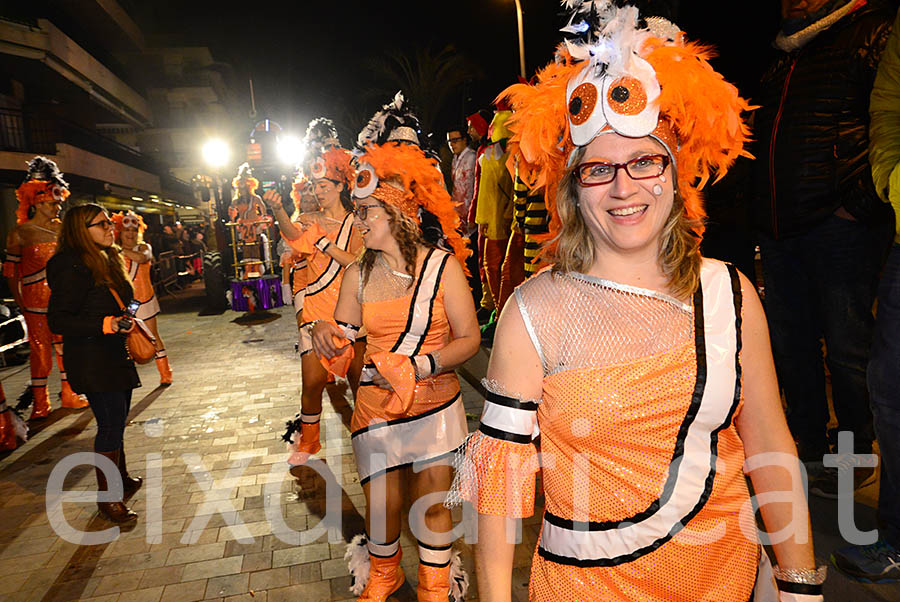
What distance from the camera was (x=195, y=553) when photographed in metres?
3.52

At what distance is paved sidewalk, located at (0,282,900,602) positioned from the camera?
125 inches

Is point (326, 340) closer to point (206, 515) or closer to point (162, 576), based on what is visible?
point (162, 576)

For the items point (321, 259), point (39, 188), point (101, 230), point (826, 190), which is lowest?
point (321, 259)

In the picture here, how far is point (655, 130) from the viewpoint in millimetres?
1464

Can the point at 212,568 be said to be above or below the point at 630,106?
below

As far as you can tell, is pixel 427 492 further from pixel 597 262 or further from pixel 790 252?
pixel 790 252

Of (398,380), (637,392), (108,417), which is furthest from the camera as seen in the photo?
(108,417)

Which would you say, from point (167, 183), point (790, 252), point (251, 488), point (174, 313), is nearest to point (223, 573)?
point (251, 488)

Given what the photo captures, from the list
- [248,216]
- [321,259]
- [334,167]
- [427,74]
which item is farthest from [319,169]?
[427,74]

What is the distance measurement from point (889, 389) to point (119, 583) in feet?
14.6

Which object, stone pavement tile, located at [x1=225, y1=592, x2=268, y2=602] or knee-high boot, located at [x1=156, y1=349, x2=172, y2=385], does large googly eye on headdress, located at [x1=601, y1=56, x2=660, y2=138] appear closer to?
stone pavement tile, located at [x1=225, y1=592, x2=268, y2=602]

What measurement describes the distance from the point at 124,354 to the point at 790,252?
4.99 metres

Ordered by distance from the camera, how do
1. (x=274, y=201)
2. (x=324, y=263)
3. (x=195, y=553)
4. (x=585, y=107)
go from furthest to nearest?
(x=274, y=201) < (x=324, y=263) < (x=195, y=553) < (x=585, y=107)

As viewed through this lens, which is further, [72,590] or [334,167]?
[334,167]
